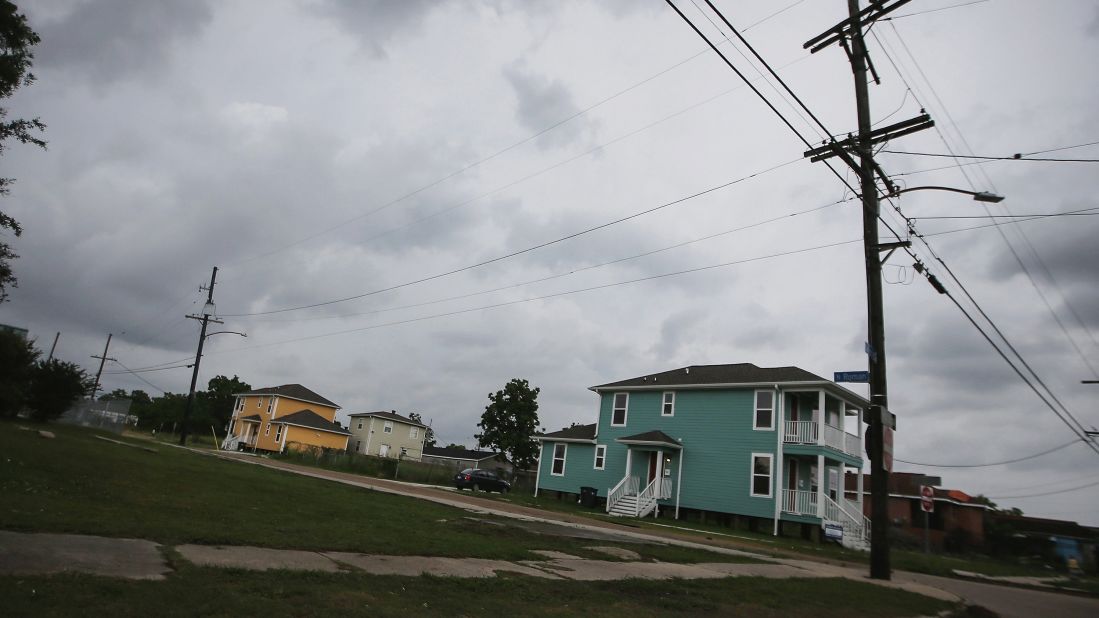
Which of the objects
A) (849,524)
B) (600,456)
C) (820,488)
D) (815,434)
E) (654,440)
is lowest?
(849,524)

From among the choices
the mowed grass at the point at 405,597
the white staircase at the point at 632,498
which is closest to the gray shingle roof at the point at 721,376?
the white staircase at the point at 632,498

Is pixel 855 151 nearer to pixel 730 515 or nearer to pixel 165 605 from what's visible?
pixel 165 605

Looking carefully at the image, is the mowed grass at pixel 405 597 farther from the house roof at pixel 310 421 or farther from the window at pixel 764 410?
the house roof at pixel 310 421

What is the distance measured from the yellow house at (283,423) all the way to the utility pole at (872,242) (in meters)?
48.6

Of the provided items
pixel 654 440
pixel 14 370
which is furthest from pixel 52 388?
pixel 654 440

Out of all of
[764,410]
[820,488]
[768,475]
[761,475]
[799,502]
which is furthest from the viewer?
[764,410]

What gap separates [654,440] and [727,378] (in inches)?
185

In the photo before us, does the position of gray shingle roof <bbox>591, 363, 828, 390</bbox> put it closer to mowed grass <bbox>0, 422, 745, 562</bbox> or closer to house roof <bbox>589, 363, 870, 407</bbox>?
house roof <bbox>589, 363, 870, 407</bbox>

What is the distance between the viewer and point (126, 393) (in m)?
117

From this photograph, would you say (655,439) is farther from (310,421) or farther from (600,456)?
(310,421)

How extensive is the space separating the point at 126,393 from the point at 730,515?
124m

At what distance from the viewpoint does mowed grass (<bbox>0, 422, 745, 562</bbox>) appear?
7.40 m

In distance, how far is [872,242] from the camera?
14.8 m

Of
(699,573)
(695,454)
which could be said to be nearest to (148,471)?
(699,573)
